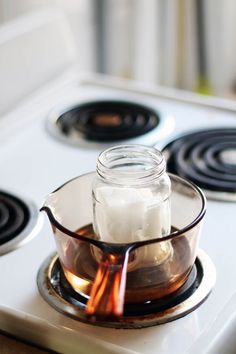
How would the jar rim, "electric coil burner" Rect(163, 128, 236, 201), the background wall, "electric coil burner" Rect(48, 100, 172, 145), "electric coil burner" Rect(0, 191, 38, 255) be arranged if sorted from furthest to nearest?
the background wall
"electric coil burner" Rect(48, 100, 172, 145)
"electric coil burner" Rect(163, 128, 236, 201)
"electric coil burner" Rect(0, 191, 38, 255)
the jar rim

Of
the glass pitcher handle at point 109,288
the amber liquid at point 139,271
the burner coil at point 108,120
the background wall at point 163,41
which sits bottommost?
the background wall at point 163,41

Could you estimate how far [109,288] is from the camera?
2.13ft

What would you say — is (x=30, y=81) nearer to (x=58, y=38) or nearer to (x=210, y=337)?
(x=58, y=38)

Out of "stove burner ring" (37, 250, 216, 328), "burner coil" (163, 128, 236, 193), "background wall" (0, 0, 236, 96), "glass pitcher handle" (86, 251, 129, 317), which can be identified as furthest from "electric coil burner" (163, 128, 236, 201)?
"background wall" (0, 0, 236, 96)

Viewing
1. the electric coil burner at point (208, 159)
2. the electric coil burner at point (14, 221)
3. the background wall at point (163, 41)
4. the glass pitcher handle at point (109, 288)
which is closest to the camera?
the glass pitcher handle at point (109, 288)

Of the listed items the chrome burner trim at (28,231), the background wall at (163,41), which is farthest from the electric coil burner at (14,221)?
the background wall at (163,41)

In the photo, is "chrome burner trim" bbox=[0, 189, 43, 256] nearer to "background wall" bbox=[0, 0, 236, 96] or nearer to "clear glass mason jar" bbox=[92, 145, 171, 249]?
"clear glass mason jar" bbox=[92, 145, 171, 249]

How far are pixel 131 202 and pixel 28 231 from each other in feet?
0.63

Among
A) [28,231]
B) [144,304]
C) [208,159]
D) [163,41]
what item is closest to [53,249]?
[28,231]

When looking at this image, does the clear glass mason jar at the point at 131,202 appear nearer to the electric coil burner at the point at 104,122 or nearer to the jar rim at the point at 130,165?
the jar rim at the point at 130,165

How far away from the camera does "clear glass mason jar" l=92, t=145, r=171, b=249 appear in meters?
0.72

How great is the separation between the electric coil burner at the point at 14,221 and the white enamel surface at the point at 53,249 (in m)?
0.01

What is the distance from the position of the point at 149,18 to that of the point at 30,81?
0.57 metres

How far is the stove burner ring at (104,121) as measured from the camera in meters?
1.10
